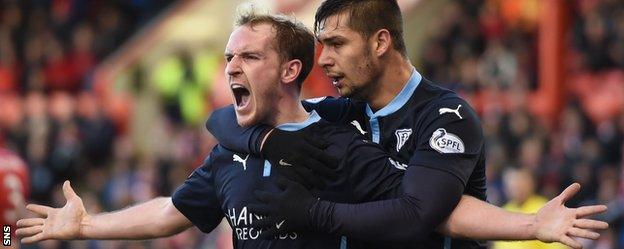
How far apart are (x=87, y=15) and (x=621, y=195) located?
10228mm

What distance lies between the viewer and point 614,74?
47.0 feet

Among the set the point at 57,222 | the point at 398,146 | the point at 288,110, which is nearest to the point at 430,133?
the point at 398,146

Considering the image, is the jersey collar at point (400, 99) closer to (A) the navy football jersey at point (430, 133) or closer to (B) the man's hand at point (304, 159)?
(A) the navy football jersey at point (430, 133)

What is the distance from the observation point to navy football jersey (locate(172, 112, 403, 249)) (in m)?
5.84

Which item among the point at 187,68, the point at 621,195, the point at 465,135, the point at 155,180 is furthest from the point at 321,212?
the point at 187,68

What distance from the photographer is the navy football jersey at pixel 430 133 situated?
18.9 feet

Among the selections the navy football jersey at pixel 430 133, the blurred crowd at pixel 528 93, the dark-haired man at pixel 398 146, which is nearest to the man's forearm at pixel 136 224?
the dark-haired man at pixel 398 146

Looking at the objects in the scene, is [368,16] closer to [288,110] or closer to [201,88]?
[288,110]

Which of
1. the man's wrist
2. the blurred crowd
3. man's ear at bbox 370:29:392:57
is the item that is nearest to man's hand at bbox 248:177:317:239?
man's ear at bbox 370:29:392:57

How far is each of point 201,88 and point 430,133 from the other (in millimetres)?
13046

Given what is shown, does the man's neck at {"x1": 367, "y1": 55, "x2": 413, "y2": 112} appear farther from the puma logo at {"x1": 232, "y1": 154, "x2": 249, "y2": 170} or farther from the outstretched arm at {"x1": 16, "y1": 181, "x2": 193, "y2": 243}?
the outstretched arm at {"x1": 16, "y1": 181, "x2": 193, "y2": 243}

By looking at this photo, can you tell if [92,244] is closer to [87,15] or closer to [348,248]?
[87,15]

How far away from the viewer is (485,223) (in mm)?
5691

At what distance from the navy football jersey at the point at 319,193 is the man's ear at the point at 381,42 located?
13.5 inches
